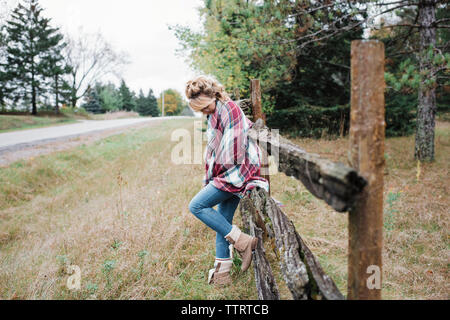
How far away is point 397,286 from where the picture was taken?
2514 millimetres

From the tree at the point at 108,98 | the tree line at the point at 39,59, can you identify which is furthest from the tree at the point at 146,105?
the tree line at the point at 39,59

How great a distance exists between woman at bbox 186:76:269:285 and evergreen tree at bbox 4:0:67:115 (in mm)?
16254

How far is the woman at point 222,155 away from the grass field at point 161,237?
714 mm

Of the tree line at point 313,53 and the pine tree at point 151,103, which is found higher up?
the pine tree at point 151,103

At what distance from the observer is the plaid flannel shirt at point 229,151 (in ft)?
7.61

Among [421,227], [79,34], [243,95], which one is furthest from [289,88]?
[79,34]

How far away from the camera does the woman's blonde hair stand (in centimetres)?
231

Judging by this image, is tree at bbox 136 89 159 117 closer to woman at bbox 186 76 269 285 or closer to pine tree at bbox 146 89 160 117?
pine tree at bbox 146 89 160 117

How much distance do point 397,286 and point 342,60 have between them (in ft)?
30.9

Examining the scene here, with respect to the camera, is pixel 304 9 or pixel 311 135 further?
pixel 311 135

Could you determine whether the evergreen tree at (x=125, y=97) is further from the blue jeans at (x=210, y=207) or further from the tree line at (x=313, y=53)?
the blue jeans at (x=210, y=207)

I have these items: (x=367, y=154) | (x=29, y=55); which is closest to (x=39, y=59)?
(x=29, y=55)

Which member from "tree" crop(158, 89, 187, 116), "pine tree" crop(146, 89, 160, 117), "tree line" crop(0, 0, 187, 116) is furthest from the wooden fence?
"tree" crop(158, 89, 187, 116)
